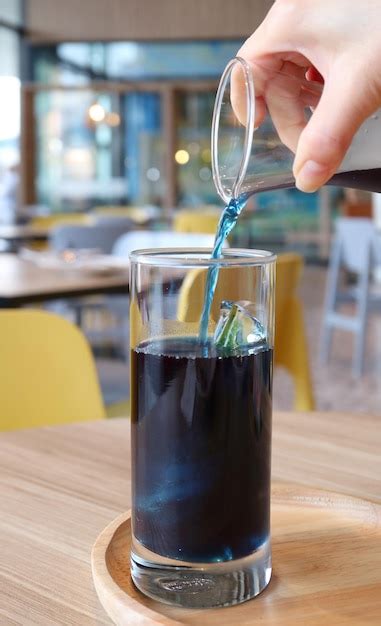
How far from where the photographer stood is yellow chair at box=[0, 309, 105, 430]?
1.47 metres

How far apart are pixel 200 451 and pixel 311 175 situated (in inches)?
8.4

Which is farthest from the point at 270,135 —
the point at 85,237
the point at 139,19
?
the point at 139,19

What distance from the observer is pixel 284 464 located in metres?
0.95

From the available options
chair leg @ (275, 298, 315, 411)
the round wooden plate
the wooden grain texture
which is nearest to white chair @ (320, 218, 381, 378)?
chair leg @ (275, 298, 315, 411)

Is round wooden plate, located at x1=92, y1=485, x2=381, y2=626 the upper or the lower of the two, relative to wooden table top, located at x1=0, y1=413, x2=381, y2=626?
upper

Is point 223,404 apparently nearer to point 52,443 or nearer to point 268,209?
point 52,443

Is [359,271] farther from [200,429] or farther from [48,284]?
[200,429]

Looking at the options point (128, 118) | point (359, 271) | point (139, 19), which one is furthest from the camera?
point (128, 118)

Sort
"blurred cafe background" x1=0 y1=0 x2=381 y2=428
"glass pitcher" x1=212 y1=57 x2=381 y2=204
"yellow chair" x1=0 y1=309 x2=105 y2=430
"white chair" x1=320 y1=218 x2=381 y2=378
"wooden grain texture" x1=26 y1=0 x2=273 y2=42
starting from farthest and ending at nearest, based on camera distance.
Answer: "blurred cafe background" x1=0 y1=0 x2=381 y2=428
"wooden grain texture" x1=26 y1=0 x2=273 y2=42
"white chair" x1=320 y1=218 x2=381 y2=378
"yellow chair" x1=0 y1=309 x2=105 y2=430
"glass pitcher" x1=212 y1=57 x2=381 y2=204

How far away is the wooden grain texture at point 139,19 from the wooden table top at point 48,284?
7653mm

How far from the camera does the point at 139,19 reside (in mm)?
9914

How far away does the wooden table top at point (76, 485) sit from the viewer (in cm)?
63

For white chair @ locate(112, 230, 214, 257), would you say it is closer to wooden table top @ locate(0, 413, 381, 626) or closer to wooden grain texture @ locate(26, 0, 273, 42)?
wooden table top @ locate(0, 413, 381, 626)

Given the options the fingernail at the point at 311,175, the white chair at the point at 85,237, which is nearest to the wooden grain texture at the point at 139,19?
the white chair at the point at 85,237
